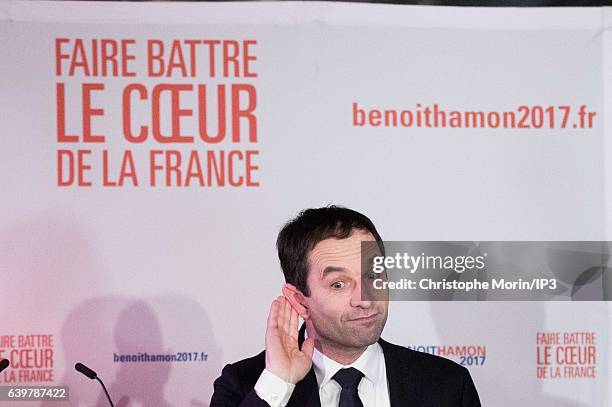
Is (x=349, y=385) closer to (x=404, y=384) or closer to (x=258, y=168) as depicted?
(x=404, y=384)

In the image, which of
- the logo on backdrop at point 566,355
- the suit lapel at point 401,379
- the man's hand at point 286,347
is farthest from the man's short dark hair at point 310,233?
the logo on backdrop at point 566,355

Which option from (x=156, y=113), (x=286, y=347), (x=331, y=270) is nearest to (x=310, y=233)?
(x=331, y=270)

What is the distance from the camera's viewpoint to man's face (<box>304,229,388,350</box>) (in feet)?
8.86

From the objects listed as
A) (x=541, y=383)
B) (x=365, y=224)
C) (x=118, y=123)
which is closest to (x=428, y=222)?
(x=365, y=224)

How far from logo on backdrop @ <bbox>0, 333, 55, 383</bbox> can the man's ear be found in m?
1.02

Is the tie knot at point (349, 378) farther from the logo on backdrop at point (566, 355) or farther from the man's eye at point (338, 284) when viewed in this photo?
the logo on backdrop at point (566, 355)

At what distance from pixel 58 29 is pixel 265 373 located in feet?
5.43

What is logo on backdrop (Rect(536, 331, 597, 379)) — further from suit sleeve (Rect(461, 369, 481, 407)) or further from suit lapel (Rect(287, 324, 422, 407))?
suit lapel (Rect(287, 324, 422, 407))

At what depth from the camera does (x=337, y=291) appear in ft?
9.16

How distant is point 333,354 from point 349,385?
12cm

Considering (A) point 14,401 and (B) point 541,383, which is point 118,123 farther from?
(B) point 541,383

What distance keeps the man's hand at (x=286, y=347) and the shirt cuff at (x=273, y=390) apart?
0.02 m

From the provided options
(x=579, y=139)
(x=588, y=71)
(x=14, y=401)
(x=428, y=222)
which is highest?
(x=588, y=71)

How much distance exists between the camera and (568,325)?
10.8ft
